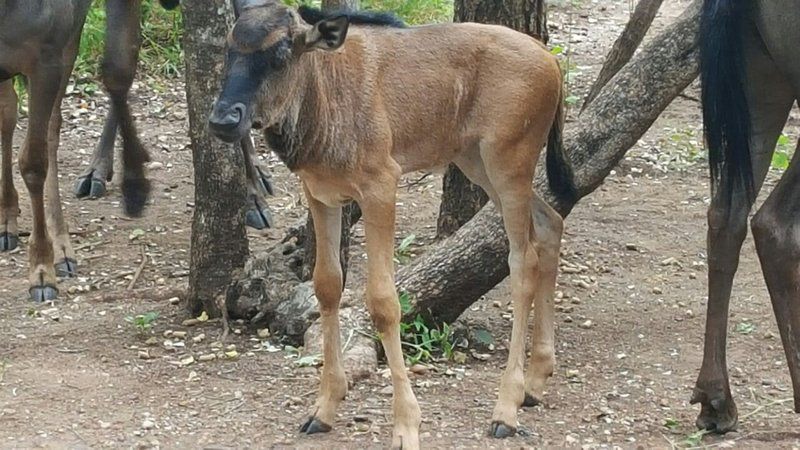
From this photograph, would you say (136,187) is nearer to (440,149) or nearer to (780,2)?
(440,149)

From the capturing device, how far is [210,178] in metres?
7.12

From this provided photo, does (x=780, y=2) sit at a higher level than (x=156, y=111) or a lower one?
higher

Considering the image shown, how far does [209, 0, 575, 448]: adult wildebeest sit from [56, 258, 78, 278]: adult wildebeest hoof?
9.88 ft

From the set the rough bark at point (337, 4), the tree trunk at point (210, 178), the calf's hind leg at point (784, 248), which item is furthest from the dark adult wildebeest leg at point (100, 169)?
the calf's hind leg at point (784, 248)

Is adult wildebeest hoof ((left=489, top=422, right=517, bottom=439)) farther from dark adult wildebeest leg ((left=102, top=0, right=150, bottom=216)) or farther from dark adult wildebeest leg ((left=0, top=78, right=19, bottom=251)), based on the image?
dark adult wildebeest leg ((left=0, top=78, right=19, bottom=251))

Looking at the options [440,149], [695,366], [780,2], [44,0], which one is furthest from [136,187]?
[780,2]

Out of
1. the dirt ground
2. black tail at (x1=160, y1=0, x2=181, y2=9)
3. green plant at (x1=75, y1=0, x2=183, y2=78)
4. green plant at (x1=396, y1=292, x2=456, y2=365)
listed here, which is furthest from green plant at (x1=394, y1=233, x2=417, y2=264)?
green plant at (x1=75, y1=0, x2=183, y2=78)

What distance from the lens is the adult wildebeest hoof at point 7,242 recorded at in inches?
344

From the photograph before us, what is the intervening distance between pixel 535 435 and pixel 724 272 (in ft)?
3.52

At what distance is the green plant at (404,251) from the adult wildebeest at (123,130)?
1.10m

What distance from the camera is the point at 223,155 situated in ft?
23.3

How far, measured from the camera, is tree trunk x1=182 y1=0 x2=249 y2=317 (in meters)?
6.99

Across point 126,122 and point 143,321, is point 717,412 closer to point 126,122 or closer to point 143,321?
point 143,321

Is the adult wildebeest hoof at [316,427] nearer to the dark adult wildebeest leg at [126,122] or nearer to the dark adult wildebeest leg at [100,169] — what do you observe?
the dark adult wildebeest leg at [126,122]
